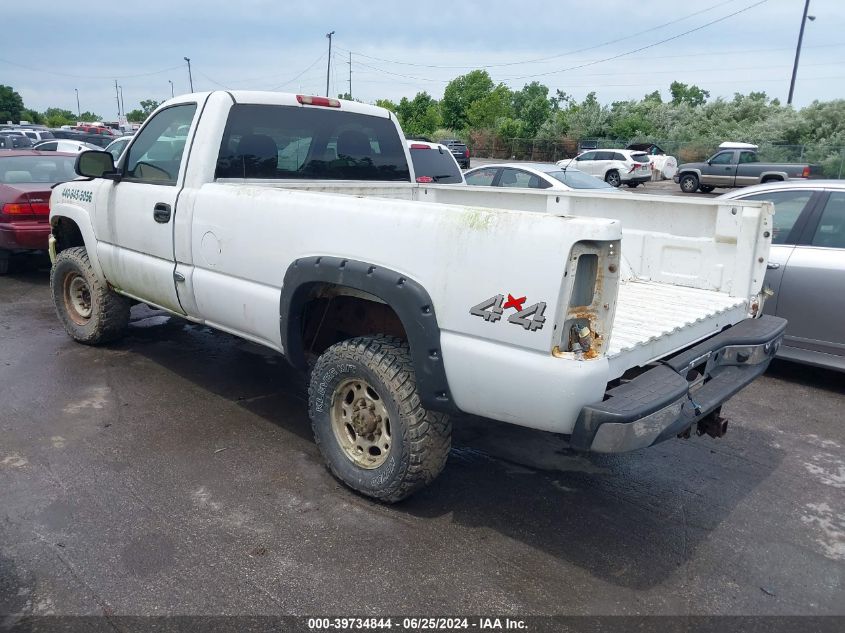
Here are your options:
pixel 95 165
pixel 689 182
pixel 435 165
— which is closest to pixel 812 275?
pixel 435 165

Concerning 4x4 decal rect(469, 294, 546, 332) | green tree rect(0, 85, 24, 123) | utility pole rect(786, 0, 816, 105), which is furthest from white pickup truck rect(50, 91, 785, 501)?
green tree rect(0, 85, 24, 123)

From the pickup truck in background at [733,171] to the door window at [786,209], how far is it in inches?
780

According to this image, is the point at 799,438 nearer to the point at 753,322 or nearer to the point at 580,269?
the point at 753,322

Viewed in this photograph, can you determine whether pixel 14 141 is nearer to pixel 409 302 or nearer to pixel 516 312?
pixel 409 302

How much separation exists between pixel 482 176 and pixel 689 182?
17310mm

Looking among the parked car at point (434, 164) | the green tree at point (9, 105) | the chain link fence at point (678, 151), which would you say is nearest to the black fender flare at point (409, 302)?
the parked car at point (434, 164)

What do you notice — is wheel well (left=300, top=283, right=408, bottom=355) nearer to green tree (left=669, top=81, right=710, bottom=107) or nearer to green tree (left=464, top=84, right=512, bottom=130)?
green tree (left=464, top=84, right=512, bottom=130)

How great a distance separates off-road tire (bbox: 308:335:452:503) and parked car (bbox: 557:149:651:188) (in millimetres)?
26885

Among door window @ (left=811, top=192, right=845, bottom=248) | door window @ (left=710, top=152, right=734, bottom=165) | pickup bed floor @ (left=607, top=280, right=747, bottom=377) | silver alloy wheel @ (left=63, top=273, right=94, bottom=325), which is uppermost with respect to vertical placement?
door window @ (left=710, top=152, right=734, bottom=165)

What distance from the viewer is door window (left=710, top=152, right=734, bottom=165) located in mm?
25625

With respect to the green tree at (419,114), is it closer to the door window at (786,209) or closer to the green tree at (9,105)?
the green tree at (9,105)

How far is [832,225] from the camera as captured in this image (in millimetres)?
5711

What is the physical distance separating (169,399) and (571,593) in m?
3.32

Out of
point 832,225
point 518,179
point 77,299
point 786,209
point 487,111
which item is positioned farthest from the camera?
point 487,111
